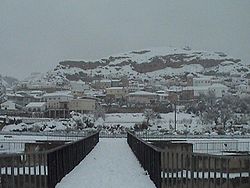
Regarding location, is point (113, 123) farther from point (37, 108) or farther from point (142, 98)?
point (142, 98)

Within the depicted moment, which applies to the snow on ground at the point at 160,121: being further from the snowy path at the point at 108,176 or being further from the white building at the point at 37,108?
the snowy path at the point at 108,176

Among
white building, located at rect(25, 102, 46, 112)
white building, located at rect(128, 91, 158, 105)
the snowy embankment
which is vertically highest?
white building, located at rect(128, 91, 158, 105)

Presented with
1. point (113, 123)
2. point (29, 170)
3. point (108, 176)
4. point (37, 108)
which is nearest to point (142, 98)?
point (37, 108)

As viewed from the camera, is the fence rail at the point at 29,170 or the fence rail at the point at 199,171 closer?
the fence rail at the point at 199,171

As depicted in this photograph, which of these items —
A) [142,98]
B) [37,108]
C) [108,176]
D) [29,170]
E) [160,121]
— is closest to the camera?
[29,170]

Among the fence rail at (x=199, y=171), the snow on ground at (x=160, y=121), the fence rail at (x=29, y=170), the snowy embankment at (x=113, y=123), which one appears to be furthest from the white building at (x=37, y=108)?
the fence rail at (x=199, y=171)

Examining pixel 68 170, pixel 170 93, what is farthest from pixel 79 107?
pixel 68 170

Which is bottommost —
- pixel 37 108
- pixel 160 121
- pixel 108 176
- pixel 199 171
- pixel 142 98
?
pixel 160 121

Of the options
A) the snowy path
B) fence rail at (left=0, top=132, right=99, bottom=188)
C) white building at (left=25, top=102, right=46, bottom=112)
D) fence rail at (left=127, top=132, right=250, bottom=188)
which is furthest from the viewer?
white building at (left=25, top=102, right=46, bottom=112)

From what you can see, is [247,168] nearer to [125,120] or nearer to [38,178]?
[38,178]

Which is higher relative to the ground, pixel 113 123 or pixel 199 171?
pixel 199 171

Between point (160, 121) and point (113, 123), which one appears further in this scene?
point (160, 121)

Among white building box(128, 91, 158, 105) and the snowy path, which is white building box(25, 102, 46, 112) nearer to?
white building box(128, 91, 158, 105)

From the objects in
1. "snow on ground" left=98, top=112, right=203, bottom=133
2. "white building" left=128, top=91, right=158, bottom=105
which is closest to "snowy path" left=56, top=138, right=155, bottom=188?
"snow on ground" left=98, top=112, right=203, bottom=133
